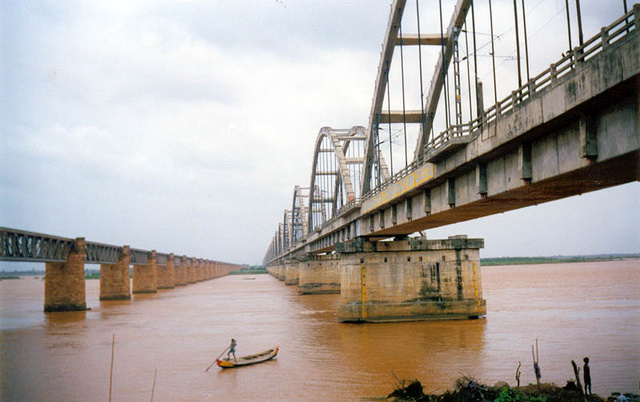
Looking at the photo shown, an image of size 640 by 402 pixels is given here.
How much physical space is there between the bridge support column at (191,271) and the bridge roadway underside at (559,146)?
118 metres

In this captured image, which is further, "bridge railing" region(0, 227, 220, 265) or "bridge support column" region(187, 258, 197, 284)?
"bridge support column" region(187, 258, 197, 284)

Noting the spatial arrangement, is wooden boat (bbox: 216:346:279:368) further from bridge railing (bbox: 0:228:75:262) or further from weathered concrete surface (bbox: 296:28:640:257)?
bridge railing (bbox: 0:228:75:262)

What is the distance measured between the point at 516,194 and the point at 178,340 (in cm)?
2113

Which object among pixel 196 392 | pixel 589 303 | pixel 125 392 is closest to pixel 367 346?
pixel 196 392

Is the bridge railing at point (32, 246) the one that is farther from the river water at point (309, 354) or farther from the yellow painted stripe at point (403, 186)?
the yellow painted stripe at point (403, 186)

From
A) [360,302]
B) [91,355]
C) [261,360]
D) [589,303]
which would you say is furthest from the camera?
[589,303]

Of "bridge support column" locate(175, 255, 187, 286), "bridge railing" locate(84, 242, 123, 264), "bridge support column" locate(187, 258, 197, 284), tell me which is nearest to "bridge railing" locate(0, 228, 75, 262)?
"bridge railing" locate(84, 242, 123, 264)

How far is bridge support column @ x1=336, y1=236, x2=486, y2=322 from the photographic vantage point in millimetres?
33500

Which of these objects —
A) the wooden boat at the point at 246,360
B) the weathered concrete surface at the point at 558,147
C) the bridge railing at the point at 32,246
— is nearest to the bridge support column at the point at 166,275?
the bridge railing at the point at 32,246

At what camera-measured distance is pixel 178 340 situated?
30.4 metres

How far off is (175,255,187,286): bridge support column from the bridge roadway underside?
349ft

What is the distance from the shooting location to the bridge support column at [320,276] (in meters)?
73.7

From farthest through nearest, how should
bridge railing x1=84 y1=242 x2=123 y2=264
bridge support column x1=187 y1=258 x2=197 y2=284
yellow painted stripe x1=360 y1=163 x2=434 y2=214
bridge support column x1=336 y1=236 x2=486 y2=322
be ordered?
1. bridge support column x1=187 y1=258 x2=197 y2=284
2. bridge railing x1=84 y1=242 x2=123 y2=264
3. bridge support column x1=336 y1=236 x2=486 y2=322
4. yellow painted stripe x1=360 y1=163 x2=434 y2=214

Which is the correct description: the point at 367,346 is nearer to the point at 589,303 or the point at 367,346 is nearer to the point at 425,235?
the point at 425,235
